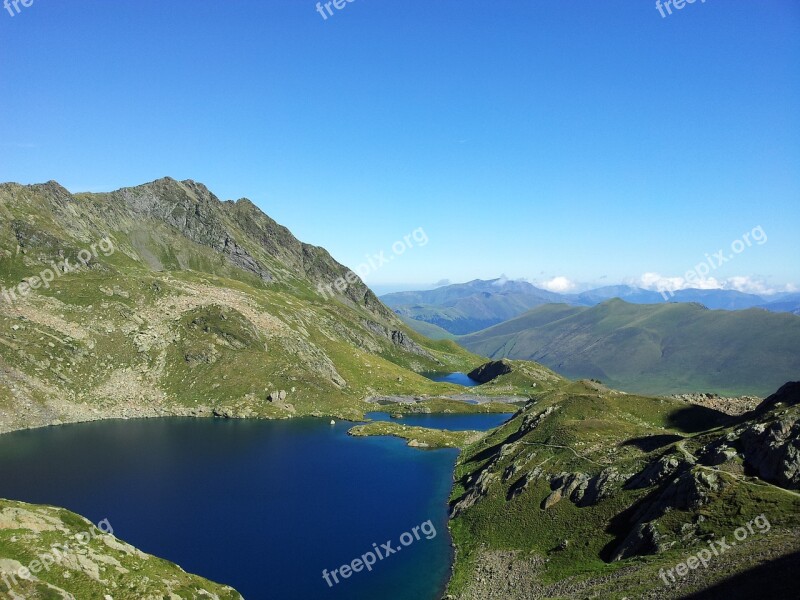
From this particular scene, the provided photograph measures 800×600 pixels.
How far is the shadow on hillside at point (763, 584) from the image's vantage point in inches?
1296

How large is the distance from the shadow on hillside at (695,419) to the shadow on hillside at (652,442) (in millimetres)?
21611

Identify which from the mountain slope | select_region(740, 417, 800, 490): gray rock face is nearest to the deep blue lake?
the mountain slope

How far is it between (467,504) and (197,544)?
42.1 m

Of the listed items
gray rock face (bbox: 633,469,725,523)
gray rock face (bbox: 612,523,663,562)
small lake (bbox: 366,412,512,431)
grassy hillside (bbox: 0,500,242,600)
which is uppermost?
grassy hillside (bbox: 0,500,242,600)

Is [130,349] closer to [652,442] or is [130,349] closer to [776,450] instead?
[652,442]

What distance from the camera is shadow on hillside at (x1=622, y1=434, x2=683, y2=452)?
6850 centimetres

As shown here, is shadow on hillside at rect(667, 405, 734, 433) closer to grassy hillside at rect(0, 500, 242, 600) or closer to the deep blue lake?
the deep blue lake

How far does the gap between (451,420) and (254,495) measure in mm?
92478

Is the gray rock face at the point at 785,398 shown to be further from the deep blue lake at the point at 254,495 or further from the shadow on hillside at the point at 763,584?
the deep blue lake at the point at 254,495

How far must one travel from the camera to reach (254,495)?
86.4 meters

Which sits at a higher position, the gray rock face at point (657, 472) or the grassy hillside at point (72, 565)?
the grassy hillside at point (72, 565)

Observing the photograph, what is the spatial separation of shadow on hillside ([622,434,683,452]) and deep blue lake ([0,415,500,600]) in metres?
32.1

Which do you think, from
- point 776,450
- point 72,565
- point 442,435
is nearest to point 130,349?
point 442,435

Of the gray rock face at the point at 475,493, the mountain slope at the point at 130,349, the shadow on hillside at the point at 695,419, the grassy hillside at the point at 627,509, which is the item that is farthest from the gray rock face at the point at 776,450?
the mountain slope at the point at 130,349
